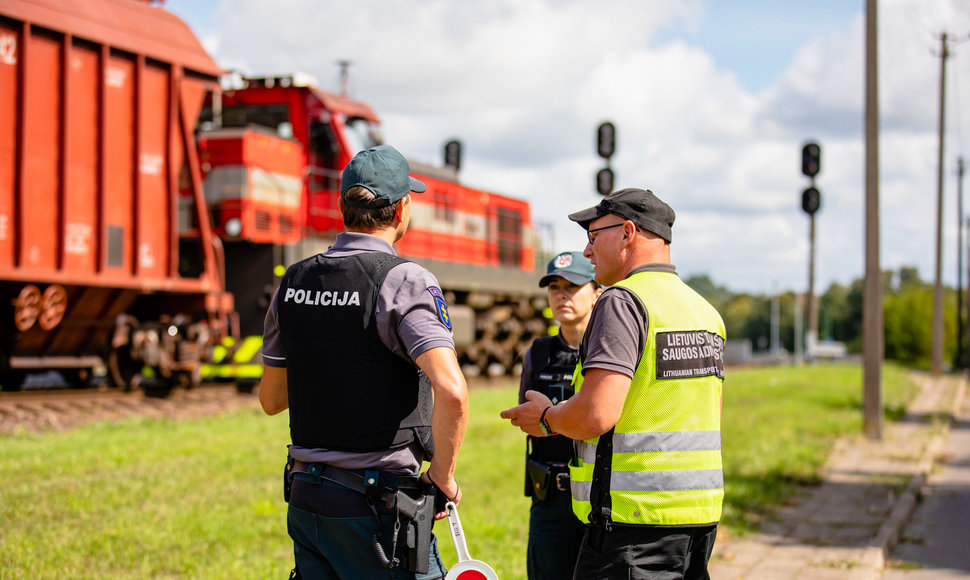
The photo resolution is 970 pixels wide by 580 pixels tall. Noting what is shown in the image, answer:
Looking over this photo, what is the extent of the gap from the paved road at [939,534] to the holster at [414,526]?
4.98 metres

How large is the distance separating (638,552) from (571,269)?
1.62 m

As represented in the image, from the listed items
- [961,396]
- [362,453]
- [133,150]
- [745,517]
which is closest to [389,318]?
[362,453]

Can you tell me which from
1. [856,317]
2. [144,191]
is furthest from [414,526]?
[856,317]

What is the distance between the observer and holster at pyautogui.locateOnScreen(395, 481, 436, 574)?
9.23 ft

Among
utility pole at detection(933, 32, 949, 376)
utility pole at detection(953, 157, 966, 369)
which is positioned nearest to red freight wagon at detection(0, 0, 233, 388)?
utility pole at detection(933, 32, 949, 376)

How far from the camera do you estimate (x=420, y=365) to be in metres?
2.79

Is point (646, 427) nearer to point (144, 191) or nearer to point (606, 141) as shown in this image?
point (606, 141)

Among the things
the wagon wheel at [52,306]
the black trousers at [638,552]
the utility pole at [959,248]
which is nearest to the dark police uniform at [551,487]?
the black trousers at [638,552]

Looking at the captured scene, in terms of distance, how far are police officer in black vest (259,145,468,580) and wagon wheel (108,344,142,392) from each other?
10.5 metres

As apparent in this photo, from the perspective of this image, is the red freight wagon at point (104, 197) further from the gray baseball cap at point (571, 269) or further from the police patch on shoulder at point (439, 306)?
the police patch on shoulder at point (439, 306)

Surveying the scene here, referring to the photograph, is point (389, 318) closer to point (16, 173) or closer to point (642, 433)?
point (642, 433)

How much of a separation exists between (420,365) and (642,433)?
0.74 meters

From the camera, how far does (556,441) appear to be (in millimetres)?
4094

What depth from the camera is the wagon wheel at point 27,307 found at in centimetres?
1054
